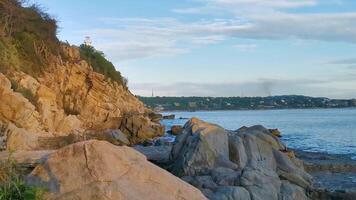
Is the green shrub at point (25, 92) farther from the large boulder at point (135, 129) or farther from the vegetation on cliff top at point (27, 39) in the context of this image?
the large boulder at point (135, 129)

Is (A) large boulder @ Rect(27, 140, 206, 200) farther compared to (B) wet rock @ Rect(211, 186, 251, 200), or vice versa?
(B) wet rock @ Rect(211, 186, 251, 200)

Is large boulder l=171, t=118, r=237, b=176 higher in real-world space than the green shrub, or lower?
lower

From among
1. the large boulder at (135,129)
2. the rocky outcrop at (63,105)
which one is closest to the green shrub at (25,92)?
the rocky outcrop at (63,105)

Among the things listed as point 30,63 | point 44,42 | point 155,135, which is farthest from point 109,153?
point 155,135

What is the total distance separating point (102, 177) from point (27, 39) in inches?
1495

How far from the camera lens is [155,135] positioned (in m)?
51.4

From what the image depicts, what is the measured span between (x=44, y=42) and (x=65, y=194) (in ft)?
131

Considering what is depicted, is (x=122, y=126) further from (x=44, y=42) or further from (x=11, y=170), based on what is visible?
(x=11, y=170)

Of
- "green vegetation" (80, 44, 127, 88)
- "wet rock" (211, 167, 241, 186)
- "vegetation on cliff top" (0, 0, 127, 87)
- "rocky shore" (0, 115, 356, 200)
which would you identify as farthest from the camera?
"green vegetation" (80, 44, 127, 88)

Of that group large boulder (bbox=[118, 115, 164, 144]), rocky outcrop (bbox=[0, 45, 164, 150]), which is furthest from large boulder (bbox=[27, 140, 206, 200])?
large boulder (bbox=[118, 115, 164, 144])

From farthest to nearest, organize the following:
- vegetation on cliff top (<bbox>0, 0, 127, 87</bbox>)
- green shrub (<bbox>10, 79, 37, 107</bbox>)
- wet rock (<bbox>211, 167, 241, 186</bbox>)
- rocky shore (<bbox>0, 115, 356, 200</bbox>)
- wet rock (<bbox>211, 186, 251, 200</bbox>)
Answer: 1. vegetation on cliff top (<bbox>0, 0, 127, 87</bbox>)
2. green shrub (<bbox>10, 79, 37, 107</bbox>)
3. wet rock (<bbox>211, 167, 241, 186</bbox>)
4. wet rock (<bbox>211, 186, 251, 200</bbox>)
5. rocky shore (<bbox>0, 115, 356, 200</bbox>)

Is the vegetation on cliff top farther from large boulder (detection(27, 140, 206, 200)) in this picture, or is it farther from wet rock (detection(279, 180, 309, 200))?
large boulder (detection(27, 140, 206, 200))

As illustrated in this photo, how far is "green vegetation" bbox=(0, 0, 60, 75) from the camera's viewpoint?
37438 millimetres

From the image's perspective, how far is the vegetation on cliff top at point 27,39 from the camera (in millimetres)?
37013
